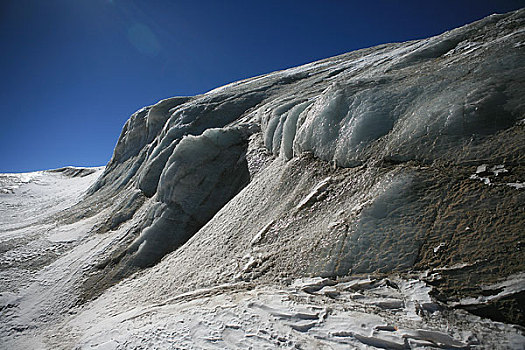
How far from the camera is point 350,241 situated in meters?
3.17

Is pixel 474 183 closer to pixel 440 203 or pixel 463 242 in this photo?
pixel 440 203

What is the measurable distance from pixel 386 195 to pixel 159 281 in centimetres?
457

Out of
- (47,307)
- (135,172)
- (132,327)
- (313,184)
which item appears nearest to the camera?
(132,327)

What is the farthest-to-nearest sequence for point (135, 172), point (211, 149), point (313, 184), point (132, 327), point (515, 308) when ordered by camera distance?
point (135, 172) < point (211, 149) < point (313, 184) < point (132, 327) < point (515, 308)

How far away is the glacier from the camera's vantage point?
2330 millimetres

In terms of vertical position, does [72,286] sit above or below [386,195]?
below

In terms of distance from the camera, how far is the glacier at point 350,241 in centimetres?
233

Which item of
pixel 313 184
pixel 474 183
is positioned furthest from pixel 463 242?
pixel 313 184

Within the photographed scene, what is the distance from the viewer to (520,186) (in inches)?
101

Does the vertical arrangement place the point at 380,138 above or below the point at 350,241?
above

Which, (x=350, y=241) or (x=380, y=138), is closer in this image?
(x=350, y=241)

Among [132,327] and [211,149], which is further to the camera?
[211,149]

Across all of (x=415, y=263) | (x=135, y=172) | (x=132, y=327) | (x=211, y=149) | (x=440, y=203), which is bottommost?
(x=132, y=327)

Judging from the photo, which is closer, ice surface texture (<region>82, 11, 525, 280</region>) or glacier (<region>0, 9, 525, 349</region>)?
glacier (<region>0, 9, 525, 349</region>)
